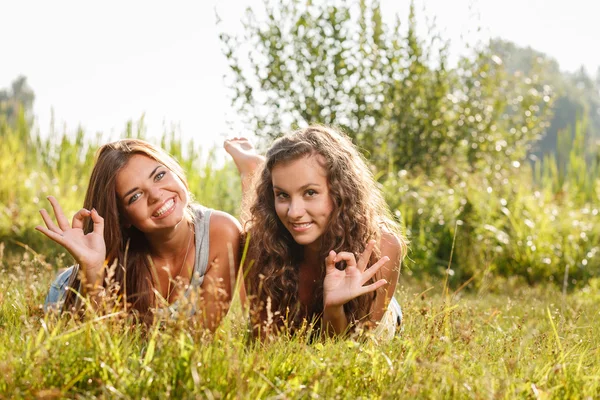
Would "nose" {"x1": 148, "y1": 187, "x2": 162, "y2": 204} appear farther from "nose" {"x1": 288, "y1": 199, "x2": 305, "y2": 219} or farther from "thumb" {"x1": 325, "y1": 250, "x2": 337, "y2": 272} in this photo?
"thumb" {"x1": 325, "y1": 250, "x2": 337, "y2": 272}

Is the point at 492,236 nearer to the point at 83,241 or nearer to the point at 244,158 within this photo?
the point at 244,158

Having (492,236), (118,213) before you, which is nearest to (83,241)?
(118,213)

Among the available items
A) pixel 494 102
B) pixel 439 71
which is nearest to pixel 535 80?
pixel 494 102

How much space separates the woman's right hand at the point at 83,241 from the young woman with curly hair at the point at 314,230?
2.41ft

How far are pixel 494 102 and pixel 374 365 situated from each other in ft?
21.6

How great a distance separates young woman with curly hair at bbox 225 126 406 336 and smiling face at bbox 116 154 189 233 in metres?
0.42

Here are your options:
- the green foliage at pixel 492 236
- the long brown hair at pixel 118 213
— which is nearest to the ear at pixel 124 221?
the long brown hair at pixel 118 213

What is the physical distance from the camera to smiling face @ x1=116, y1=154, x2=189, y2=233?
3.64 meters

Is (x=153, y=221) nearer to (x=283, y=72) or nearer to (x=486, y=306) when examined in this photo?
(x=486, y=306)

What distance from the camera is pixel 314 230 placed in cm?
354

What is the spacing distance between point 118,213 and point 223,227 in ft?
1.97

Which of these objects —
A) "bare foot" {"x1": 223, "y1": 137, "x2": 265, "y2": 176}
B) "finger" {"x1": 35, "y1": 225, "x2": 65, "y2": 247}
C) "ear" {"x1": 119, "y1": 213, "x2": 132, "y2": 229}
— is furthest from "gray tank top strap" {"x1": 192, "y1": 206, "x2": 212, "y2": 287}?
"bare foot" {"x1": 223, "y1": 137, "x2": 265, "y2": 176}

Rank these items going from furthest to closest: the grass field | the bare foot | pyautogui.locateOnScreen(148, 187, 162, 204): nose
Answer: the bare foot
pyautogui.locateOnScreen(148, 187, 162, 204): nose
the grass field

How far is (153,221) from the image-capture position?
365cm
